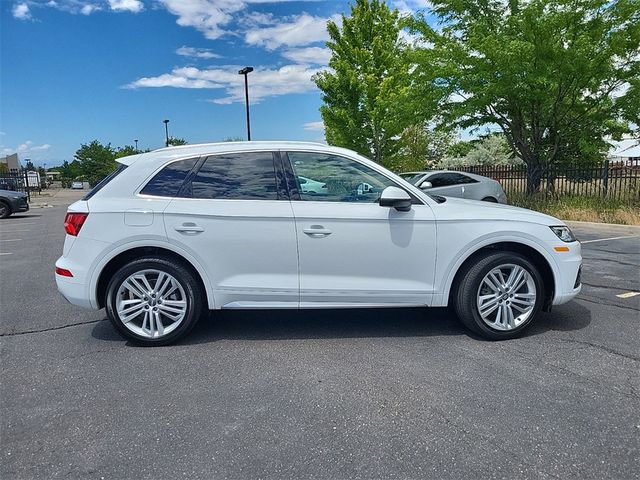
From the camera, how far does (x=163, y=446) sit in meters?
2.56

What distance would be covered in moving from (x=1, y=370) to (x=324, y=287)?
2625 millimetres

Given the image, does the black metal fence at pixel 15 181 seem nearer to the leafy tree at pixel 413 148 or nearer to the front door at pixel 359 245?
the leafy tree at pixel 413 148

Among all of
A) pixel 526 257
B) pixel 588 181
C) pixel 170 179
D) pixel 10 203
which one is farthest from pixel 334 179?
pixel 10 203

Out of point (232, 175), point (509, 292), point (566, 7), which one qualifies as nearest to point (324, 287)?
point (232, 175)

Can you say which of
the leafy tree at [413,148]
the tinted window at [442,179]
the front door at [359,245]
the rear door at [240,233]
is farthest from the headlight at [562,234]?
the leafy tree at [413,148]

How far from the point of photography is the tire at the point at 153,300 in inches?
152

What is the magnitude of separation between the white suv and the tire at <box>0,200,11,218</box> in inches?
670

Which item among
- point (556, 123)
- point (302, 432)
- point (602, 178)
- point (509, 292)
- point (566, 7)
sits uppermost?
point (566, 7)

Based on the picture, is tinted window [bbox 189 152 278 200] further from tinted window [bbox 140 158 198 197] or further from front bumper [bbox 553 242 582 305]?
front bumper [bbox 553 242 582 305]

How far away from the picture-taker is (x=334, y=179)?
4031mm

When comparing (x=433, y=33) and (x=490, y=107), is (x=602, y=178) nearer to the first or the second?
(x=490, y=107)

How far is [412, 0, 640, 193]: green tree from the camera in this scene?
38.5ft

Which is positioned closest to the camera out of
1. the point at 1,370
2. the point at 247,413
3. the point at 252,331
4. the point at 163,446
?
the point at 163,446

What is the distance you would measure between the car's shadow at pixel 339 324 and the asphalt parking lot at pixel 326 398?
0.08 ft
